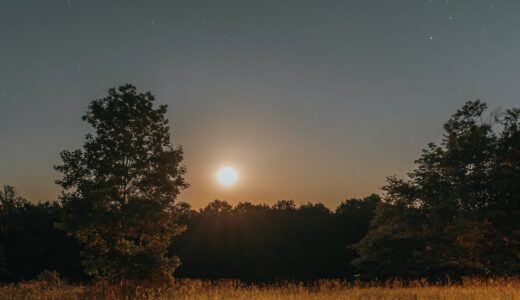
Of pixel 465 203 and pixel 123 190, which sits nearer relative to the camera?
pixel 123 190

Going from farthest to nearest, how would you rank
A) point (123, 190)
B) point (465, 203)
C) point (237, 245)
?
point (237, 245), point (465, 203), point (123, 190)

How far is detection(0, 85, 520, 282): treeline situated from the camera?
83.0ft

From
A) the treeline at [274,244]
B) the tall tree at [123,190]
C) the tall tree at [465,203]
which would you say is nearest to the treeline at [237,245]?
the treeline at [274,244]

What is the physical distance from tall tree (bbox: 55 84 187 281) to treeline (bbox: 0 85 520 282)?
0.06 metres

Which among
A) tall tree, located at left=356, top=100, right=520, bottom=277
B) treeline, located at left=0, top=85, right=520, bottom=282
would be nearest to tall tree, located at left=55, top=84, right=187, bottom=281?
treeline, located at left=0, top=85, right=520, bottom=282

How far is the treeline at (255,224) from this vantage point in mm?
25297

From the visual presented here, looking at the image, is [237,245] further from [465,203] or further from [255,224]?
[465,203]

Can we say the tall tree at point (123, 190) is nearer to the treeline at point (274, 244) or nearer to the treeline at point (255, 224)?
the treeline at point (255, 224)

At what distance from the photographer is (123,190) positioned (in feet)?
85.8

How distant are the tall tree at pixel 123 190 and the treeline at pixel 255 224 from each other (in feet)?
0.19

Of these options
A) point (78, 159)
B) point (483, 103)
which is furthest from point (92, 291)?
point (483, 103)

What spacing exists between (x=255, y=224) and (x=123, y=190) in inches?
1838

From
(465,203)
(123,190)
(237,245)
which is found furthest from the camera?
(237,245)

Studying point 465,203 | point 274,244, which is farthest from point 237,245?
point 465,203
